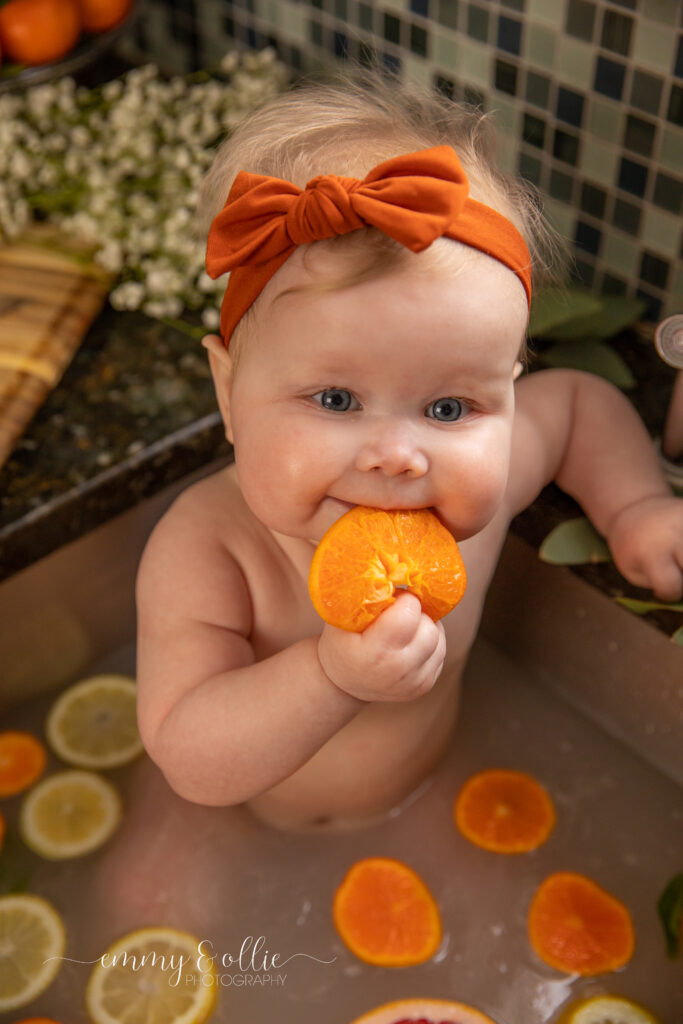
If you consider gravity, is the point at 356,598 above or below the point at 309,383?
below

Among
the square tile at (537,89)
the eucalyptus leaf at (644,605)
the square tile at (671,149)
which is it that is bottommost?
the eucalyptus leaf at (644,605)

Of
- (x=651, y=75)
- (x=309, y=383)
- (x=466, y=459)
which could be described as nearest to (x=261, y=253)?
(x=309, y=383)

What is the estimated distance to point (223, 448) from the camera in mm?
1197

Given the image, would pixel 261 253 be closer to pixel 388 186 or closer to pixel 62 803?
pixel 388 186

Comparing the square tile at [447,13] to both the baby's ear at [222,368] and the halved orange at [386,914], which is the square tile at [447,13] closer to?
the baby's ear at [222,368]

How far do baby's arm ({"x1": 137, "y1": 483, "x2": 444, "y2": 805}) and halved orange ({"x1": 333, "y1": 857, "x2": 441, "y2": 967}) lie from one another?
0.24 metres

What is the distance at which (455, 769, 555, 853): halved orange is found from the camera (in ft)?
3.60

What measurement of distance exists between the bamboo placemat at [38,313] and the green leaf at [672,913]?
0.87 metres

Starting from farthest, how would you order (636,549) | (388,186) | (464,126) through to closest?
(636,549) < (464,126) < (388,186)

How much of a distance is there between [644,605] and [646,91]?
22.6 inches

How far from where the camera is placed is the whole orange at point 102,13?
4.31 feet

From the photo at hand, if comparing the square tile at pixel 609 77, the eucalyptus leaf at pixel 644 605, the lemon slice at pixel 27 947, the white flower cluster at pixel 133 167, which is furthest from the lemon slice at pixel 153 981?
the square tile at pixel 609 77

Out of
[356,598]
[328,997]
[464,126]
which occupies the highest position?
[464,126]

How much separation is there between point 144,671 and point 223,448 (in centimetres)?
36
